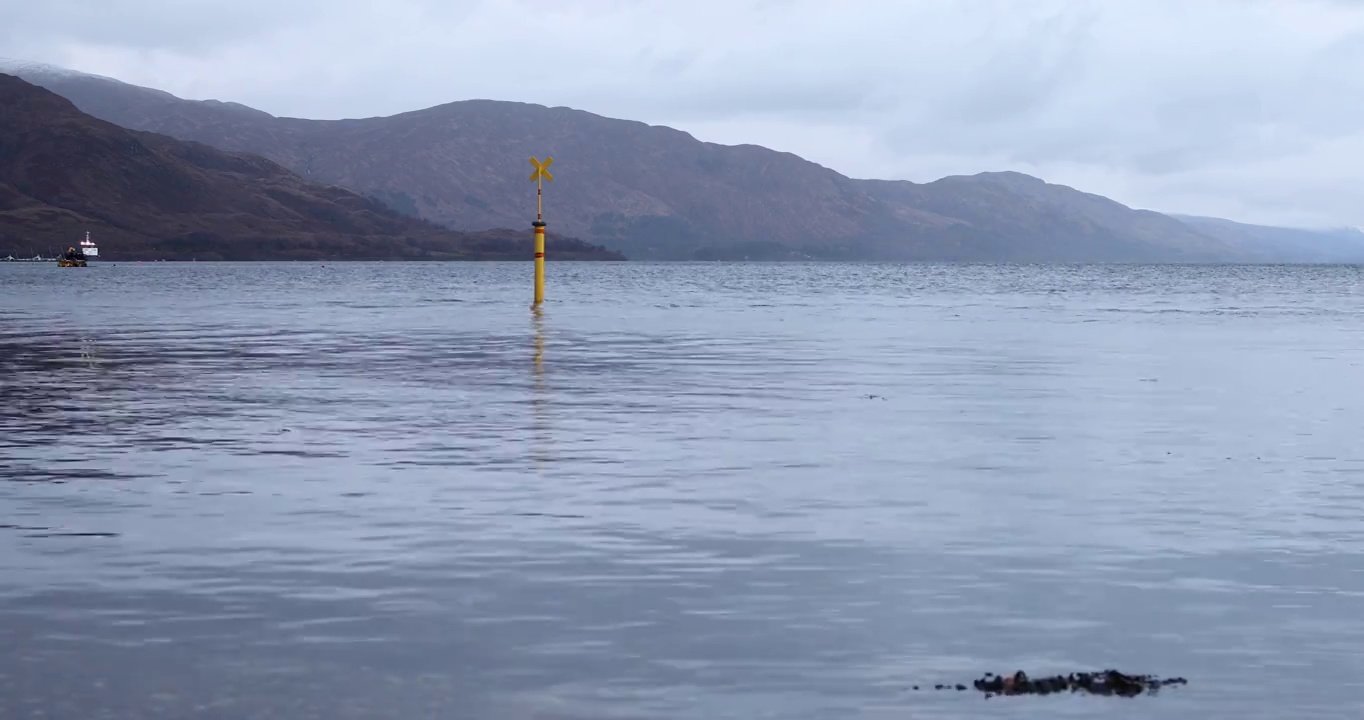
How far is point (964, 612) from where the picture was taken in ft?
35.1

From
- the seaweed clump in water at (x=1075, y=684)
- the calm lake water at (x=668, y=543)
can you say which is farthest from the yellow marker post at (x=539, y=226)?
the seaweed clump in water at (x=1075, y=684)

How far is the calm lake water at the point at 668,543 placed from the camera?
352 inches

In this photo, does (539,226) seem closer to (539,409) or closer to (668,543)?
(539,409)

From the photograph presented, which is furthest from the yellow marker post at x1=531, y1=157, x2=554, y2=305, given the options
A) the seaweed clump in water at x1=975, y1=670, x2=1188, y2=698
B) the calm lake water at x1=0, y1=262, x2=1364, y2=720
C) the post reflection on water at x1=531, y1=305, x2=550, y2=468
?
the seaweed clump in water at x1=975, y1=670, x2=1188, y2=698

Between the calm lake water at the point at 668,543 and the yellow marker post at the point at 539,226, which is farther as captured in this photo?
the yellow marker post at the point at 539,226

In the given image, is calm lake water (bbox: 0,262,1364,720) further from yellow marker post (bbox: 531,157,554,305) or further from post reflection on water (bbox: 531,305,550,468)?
yellow marker post (bbox: 531,157,554,305)

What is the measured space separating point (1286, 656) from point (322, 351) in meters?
32.3

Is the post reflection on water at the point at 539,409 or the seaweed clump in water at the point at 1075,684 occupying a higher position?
the seaweed clump in water at the point at 1075,684

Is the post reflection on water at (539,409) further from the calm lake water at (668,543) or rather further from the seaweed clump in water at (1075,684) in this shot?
the seaweed clump in water at (1075,684)

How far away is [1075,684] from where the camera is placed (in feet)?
29.2

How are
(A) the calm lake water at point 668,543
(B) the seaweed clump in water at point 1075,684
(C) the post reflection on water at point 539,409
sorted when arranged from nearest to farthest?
(B) the seaweed clump in water at point 1075,684, (A) the calm lake water at point 668,543, (C) the post reflection on water at point 539,409

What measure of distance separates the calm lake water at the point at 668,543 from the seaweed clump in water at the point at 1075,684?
12cm

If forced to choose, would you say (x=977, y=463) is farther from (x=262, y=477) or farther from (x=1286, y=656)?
(x=1286, y=656)

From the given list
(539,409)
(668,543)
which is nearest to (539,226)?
(539,409)
